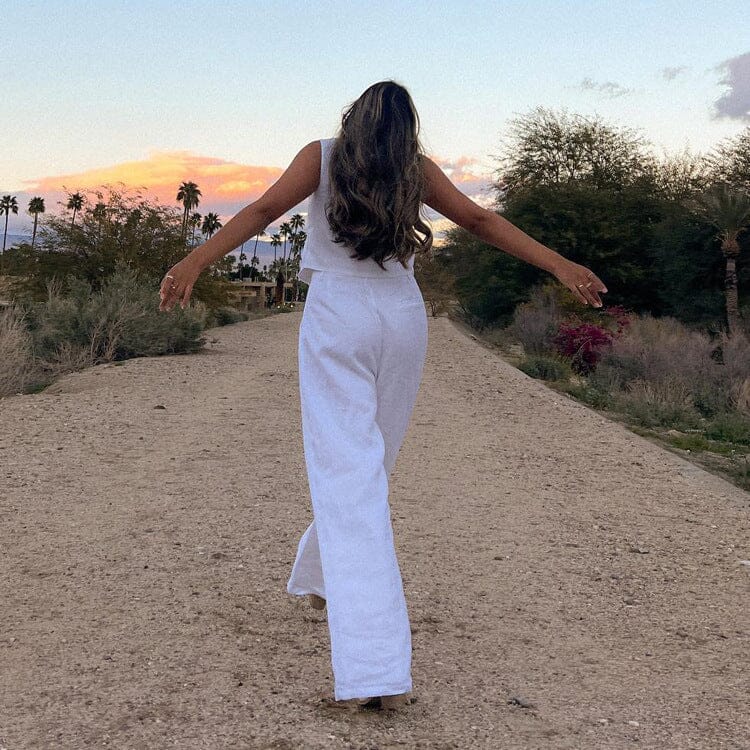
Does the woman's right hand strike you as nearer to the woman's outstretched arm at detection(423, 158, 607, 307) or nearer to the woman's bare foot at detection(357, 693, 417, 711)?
the woman's outstretched arm at detection(423, 158, 607, 307)

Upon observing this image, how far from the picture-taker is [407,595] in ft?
17.0

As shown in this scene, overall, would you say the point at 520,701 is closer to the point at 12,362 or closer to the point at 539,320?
the point at 12,362

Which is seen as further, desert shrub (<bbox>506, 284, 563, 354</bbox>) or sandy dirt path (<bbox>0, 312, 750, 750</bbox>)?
desert shrub (<bbox>506, 284, 563, 354</bbox>)

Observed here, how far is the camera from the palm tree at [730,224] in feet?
84.2

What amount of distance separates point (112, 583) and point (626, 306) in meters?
30.3

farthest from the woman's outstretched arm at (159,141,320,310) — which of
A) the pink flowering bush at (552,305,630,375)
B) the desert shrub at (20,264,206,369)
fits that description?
the pink flowering bush at (552,305,630,375)

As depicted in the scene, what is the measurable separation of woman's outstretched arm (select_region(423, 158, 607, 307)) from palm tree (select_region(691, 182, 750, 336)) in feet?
74.8

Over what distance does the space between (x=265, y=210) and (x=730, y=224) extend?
2446cm

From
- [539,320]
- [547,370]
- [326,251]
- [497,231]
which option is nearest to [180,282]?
[326,251]

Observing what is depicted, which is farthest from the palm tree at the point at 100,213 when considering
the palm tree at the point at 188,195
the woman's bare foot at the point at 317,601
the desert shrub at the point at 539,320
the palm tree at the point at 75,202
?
the palm tree at the point at 188,195

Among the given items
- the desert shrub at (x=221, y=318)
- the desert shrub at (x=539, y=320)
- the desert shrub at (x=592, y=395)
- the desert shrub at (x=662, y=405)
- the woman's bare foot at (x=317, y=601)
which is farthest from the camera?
the desert shrub at (x=221, y=318)

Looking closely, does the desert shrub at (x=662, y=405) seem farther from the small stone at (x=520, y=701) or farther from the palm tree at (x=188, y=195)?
the palm tree at (x=188, y=195)

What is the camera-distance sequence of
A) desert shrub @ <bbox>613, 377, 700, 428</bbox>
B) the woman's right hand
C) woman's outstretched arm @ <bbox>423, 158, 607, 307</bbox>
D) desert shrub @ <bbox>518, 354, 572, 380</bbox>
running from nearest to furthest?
1. woman's outstretched arm @ <bbox>423, 158, 607, 307</bbox>
2. the woman's right hand
3. desert shrub @ <bbox>613, 377, 700, 428</bbox>
4. desert shrub @ <bbox>518, 354, 572, 380</bbox>

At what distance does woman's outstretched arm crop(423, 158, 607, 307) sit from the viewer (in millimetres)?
3744
